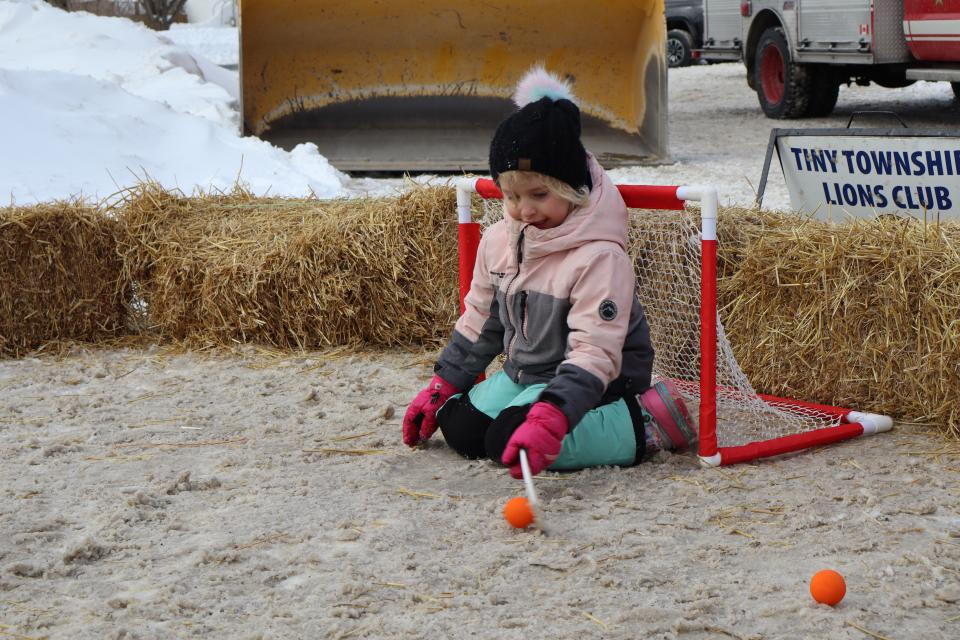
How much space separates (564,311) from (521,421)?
348 mm

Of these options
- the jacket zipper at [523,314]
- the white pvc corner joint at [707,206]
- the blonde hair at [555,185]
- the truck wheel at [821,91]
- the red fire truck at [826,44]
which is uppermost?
the red fire truck at [826,44]

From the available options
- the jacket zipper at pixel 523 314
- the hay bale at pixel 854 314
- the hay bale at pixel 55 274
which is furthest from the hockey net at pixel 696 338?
the hay bale at pixel 55 274

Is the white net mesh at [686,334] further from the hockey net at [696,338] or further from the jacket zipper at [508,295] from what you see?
the jacket zipper at [508,295]

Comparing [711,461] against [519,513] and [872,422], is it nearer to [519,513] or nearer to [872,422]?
[872,422]

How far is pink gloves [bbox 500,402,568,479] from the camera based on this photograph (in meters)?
3.08

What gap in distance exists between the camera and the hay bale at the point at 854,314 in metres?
3.62

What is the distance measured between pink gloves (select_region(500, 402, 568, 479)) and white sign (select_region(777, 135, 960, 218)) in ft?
6.23

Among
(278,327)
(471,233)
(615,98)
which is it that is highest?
(615,98)

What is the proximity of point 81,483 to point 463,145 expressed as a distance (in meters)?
5.75

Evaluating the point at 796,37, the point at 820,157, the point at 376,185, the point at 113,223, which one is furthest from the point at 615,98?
the point at 113,223

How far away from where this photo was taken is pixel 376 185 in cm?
808

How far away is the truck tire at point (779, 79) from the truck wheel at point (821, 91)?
0.17 feet

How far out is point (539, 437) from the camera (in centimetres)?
308

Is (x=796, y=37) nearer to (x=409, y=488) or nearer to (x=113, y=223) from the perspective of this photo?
(x=113, y=223)
